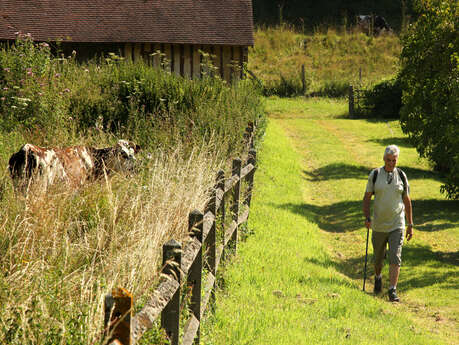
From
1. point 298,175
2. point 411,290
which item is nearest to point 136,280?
point 411,290

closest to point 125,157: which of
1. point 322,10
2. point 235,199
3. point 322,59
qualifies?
point 235,199

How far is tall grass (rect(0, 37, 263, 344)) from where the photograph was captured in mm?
3988

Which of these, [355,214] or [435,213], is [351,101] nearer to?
[435,213]

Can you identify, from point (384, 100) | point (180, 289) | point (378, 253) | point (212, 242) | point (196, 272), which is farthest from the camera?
point (384, 100)

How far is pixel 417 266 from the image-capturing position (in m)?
11.1

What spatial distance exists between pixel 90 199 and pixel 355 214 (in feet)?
29.4

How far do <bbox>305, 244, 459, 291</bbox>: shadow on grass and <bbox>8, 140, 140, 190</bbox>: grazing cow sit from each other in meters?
3.32

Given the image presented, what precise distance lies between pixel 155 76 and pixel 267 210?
567 centimetres

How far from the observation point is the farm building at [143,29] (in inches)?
914

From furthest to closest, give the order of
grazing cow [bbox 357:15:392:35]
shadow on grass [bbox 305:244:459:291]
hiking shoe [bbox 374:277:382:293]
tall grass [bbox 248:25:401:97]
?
1. grazing cow [bbox 357:15:392:35]
2. tall grass [bbox 248:25:401:97]
3. shadow on grass [bbox 305:244:459:291]
4. hiking shoe [bbox 374:277:382:293]

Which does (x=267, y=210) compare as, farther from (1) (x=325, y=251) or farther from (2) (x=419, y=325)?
(2) (x=419, y=325)

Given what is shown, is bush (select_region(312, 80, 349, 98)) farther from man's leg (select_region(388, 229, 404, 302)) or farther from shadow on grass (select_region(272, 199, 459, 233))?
man's leg (select_region(388, 229, 404, 302))

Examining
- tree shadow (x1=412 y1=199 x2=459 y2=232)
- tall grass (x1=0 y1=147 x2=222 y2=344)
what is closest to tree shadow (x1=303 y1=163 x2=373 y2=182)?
tree shadow (x1=412 y1=199 x2=459 y2=232)

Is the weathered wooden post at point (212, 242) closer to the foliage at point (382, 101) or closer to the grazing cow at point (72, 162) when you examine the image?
the grazing cow at point (72, 162)
